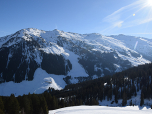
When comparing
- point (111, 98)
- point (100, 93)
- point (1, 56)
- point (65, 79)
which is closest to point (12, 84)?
point (1, 56)

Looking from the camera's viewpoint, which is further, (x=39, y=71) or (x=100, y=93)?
(x=39, y=71)

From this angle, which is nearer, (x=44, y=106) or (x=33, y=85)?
(x=44, y=106)

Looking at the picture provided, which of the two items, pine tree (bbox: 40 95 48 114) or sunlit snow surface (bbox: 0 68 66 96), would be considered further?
sunlit snow surface (bbox: 0 68 66 96)

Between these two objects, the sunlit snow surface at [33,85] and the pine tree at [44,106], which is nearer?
the pine tree at [44,106]

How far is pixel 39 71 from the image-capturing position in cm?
18250

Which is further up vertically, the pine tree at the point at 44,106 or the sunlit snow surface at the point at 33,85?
the pine tree at the point at 44,106

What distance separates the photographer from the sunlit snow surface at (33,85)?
5531 inches

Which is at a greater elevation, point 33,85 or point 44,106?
point 44,106

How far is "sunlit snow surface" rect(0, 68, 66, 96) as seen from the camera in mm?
140488

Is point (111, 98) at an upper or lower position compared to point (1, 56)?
lower

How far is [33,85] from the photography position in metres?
155

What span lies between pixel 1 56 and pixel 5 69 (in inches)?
1053

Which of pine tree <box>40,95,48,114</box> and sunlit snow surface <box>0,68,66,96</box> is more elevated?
pine tree <box>40,95,48,114</box>

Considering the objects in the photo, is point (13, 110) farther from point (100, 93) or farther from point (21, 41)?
point (21, 41)
